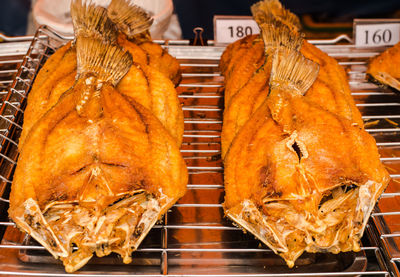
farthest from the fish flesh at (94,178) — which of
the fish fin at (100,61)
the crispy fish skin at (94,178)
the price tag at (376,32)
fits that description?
the price tag at (376,32)

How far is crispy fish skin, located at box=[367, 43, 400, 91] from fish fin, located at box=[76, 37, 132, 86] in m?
1.74

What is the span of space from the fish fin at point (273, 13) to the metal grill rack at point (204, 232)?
63 centimetres

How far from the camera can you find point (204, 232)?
230 centimetres

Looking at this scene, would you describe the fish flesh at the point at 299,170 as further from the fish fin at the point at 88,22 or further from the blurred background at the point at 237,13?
the blurred background at the point at 237,13

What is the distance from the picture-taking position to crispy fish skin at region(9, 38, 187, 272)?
72.9 inches

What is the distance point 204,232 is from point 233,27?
1.65 metres

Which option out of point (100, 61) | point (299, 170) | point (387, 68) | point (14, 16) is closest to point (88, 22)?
point (100, 61)

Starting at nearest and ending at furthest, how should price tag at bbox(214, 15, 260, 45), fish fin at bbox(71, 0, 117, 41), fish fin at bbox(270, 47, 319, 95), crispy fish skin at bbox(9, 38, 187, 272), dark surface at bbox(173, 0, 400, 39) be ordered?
crispy fish skin at bbox(9, 38, 187, 272), fish fin at bbox(270, 47, 319, 95), fish fin at bbox(71, 0, 117, 41), price tag at bbox(214, 15, 260, 45), dark surface at bbox(173, 0, 400, 39)

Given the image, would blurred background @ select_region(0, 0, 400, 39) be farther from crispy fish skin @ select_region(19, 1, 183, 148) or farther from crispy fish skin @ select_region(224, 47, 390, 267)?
crispy fish skin @ select_region(224, 47, 390, 267)

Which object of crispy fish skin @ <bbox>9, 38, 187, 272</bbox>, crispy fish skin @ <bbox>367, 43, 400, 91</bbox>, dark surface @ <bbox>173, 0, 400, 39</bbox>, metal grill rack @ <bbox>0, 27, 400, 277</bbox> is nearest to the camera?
crispy fish skin @ <bbox>9, 38, 187, 272</bbox>

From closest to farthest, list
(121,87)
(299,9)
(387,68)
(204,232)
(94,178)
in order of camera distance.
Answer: (94,178), (204,232), (121,87), (387,68), (299,9)

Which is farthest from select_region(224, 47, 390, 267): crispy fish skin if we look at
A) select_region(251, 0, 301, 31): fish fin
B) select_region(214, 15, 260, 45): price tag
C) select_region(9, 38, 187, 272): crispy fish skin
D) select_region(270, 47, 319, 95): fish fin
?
select_region(214, 15, 260, 45): price tag

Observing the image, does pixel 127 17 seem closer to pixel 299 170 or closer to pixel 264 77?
pixel 264 77

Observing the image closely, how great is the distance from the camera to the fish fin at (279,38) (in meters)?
2.56
